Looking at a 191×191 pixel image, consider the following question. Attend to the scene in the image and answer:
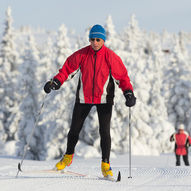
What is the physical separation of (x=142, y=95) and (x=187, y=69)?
1515 centimetres

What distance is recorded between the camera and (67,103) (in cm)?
2227

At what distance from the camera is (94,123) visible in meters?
20.2

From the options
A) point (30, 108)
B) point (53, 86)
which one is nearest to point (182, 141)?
point (53, 86)

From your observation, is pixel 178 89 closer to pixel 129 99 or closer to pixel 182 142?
pixel 182 142

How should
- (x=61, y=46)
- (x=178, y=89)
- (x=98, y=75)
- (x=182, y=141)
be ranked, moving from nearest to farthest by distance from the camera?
(x=98, y=75)
(x=182, y=141)
(x=61, y=46)
(x=178, y=89)

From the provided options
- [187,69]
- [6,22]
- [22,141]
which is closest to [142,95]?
[22,141]

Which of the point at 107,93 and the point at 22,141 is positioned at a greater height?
the point at 107,93

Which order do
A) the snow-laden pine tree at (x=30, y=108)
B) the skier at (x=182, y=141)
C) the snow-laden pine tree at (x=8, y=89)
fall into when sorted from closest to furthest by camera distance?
the skier at (x=182, y=141) < the snow-laden pine tree at (x=30, y=108) < the snow-laden pine tree at (x=8, y=89)

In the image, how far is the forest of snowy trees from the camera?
21578 millimetres

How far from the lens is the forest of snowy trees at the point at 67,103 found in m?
21.6

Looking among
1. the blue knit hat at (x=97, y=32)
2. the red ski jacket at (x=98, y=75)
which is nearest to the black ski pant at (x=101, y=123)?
the red ski jacket at (x=98, y=75)

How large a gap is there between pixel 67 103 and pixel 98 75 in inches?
705

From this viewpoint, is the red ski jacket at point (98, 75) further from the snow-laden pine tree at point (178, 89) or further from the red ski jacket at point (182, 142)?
the snow-laden pine tree at point (178, 89)

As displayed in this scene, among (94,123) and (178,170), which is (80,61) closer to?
(178,170)
